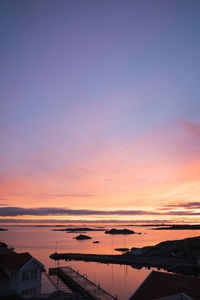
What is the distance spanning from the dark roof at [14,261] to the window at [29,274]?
149 cm

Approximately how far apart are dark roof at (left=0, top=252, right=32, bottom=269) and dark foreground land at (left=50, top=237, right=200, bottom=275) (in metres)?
48.2

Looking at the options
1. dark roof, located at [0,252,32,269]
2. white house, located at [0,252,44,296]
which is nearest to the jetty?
white house, located at [0,252,44,296]

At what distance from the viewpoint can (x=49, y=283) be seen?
61406 millimetres

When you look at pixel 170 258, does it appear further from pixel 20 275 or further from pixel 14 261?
pixel 14 261

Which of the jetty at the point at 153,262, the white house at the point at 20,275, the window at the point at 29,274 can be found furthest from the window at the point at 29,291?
the jetty at the point at 153,262

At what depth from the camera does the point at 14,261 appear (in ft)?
120

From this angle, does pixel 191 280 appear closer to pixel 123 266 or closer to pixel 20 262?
pixel 20 262

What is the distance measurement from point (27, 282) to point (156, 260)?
188 feet

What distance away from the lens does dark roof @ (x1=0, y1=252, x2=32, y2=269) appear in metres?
35.7

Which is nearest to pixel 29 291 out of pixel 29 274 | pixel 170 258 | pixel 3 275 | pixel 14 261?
pixel 29 274

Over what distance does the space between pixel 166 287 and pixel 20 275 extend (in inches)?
859

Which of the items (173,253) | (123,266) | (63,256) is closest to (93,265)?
(123,266)

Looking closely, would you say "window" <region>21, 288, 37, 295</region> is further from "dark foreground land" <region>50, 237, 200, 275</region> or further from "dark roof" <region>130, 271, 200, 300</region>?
"dark foreground land" <region>50, 237, 200, 275</region>

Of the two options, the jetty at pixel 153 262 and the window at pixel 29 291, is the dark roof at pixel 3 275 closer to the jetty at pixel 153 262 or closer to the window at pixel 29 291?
the window at pixel 29 291
